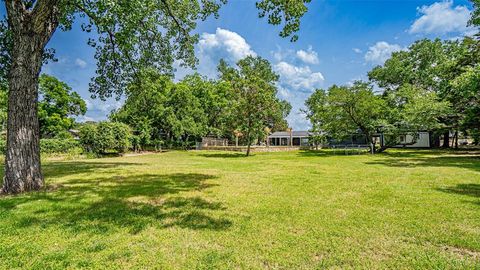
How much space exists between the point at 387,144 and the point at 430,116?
20.0 ft

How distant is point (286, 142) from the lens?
154 feet

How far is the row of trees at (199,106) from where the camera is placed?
21797 mm

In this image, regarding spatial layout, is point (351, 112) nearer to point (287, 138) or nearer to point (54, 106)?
point (287, 138)

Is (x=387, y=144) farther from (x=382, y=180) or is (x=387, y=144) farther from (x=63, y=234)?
(x=63, y=234)

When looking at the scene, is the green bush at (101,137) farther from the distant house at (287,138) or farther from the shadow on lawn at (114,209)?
the distant house at (287,138)

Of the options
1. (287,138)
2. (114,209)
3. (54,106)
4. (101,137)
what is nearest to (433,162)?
(114,209)

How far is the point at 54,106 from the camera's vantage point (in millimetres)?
32375

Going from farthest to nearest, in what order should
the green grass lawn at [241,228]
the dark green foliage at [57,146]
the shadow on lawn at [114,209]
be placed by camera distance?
1. the dark green foliage at [57,146]
2. the shadow on lawn at [114,209]
3. the green grass lawn at [241,228]

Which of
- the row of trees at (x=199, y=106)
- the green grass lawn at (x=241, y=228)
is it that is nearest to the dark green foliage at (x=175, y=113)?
the row of trees at (x=199, y=106)

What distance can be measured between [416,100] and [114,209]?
859 inches

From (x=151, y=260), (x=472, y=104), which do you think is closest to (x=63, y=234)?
(x=151, y=260)

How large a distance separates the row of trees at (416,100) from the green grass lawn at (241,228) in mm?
10806

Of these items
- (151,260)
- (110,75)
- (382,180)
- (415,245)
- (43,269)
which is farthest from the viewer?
(110,75)

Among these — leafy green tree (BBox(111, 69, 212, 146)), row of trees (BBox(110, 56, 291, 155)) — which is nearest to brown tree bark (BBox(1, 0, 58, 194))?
row of trees (BBox(110, 56, 291, 155))
